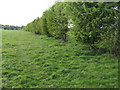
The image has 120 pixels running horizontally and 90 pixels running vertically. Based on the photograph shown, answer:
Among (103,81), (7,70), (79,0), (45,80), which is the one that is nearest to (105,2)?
(79,0)

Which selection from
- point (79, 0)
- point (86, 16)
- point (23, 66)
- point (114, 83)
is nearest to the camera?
point (114, 83)

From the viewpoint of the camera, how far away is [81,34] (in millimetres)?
9172

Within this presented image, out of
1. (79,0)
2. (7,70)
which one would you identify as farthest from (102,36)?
(7,70)

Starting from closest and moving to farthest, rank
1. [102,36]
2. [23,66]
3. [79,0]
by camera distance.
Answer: [23,66], [102,36], [79,0]

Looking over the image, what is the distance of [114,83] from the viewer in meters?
4.88

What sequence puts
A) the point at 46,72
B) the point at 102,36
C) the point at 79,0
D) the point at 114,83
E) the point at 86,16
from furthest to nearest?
the point at 79,0, the point at 86,16, the point at 102,36, the point at 46,72, the point at 114,83

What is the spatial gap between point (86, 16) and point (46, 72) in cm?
463

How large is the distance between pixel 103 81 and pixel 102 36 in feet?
12.1

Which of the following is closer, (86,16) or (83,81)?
(83,81)

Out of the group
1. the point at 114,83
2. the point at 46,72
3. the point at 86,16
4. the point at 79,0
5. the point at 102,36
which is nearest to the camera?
the point at 114,83

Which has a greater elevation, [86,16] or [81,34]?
[86,16]

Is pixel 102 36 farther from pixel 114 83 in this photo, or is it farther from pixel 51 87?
pixel 51 87

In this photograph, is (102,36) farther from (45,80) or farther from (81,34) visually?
(45,80)

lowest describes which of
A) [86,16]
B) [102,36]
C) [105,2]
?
[102,36]
